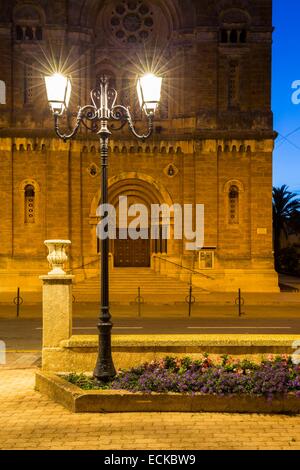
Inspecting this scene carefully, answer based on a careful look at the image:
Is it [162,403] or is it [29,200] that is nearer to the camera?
[162,403]

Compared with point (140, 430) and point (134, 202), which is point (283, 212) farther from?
point (140, 430)

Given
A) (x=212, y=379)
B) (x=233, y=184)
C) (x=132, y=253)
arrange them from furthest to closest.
Answer: (x=132, y=253) < (x=233, y=184) < (x=212, y=379)

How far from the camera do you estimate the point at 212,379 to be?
28.3ft

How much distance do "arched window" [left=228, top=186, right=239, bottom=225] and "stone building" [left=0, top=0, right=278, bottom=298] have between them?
0.05 m

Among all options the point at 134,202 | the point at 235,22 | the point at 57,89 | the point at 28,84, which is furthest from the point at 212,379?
the point at 235,22

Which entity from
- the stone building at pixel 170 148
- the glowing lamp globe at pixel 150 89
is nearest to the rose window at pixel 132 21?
the stone building at pixel 170 148

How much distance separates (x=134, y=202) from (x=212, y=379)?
23.4m

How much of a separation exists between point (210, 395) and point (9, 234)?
2311cm

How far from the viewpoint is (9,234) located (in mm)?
30141

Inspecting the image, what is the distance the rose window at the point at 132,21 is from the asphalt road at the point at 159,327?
17431mm
